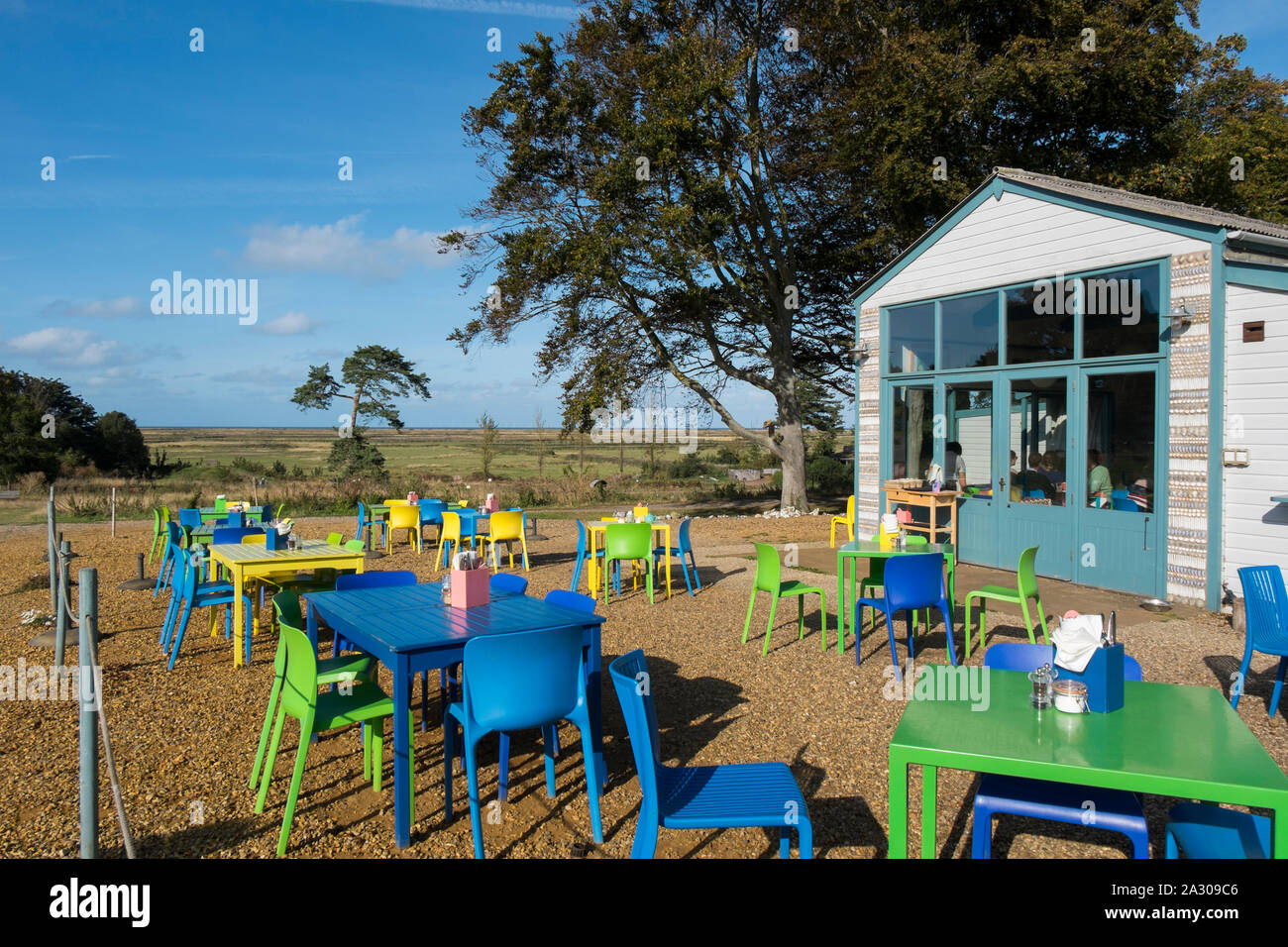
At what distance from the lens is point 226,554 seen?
6.15 metres

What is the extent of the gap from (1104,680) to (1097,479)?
22.1 feet

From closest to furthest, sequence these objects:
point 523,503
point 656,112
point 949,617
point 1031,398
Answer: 1. point 949,617
2. point 1031,398
3. point 656,112
4. point 523,503

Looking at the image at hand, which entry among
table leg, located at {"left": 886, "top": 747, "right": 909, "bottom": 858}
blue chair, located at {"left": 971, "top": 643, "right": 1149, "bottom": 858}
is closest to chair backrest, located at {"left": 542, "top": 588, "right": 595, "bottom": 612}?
table leg, located at {"left": 886, "top": 747, "right": 909, "bottom": 858}

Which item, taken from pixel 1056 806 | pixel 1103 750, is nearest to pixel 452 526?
pixel 1056 806

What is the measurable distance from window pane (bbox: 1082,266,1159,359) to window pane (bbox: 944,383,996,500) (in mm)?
1450

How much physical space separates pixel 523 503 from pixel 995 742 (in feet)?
63.9

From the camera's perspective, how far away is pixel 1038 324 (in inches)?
360

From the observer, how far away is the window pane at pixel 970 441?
9.81 m

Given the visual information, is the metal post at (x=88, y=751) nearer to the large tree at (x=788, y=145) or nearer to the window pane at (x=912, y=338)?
the window pane at (x=912, y=338)

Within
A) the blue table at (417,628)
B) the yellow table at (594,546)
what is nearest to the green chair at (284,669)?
the blue table at (417,628)

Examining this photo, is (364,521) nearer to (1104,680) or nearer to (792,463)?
(792,463)

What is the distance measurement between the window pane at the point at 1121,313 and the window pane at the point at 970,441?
4.76ft
